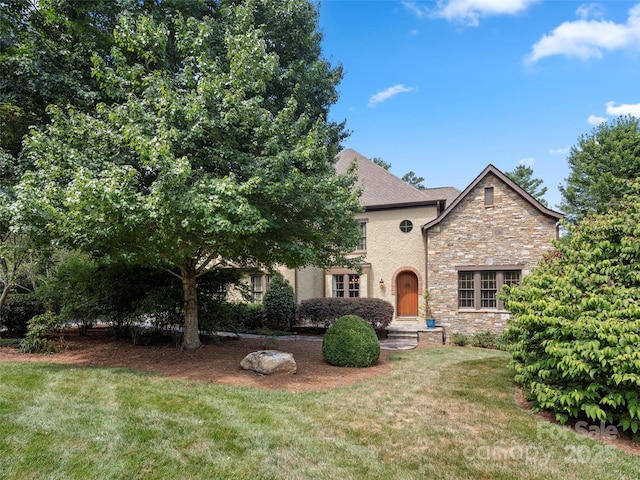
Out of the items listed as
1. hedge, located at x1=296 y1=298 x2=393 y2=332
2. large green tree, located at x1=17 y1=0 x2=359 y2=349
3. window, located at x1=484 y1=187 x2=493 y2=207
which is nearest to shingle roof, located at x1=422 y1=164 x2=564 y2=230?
window, located at x1=484 y1=187 x2=493 y2=207

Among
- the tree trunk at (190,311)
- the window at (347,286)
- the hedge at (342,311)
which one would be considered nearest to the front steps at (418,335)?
the hedge at (342,311)

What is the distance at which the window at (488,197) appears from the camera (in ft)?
46.4

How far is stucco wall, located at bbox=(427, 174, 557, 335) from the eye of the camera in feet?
44.7

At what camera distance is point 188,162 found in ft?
20.4

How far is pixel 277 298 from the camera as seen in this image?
16.3 metres

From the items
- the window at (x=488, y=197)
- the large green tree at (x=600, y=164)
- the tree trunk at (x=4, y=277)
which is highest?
the large green tree at (x=600, y=164)

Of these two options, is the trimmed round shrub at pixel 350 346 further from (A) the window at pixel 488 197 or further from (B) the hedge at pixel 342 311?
(A) the window at pixel 488 197

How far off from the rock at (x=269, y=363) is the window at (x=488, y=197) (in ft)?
33.9

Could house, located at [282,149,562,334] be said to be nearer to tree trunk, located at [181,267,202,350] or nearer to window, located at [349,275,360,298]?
window, located at [349,275,360,298]

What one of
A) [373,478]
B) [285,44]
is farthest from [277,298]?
[373,478]

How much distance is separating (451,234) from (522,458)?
1109 centimetres

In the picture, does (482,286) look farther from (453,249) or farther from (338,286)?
(338,286)

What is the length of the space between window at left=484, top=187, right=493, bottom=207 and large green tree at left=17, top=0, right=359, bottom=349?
7480mm

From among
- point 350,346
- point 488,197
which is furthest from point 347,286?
point 350,346
